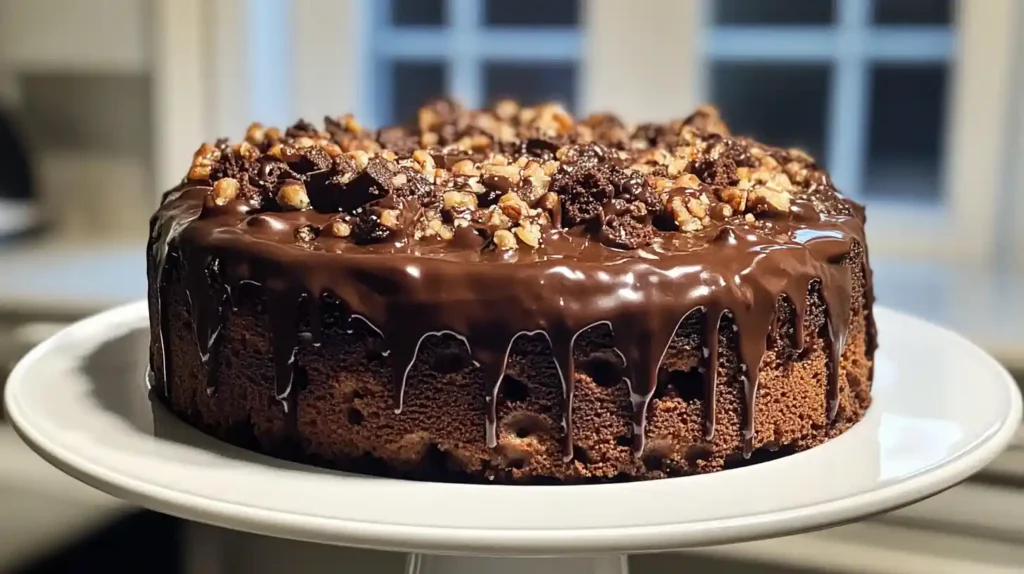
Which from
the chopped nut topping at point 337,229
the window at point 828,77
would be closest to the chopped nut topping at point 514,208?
the chopped nut topping at point 337,229

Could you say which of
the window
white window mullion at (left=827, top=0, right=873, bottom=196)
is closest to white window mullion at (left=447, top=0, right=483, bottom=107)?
the window

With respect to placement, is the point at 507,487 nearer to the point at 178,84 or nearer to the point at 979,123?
the point at 979,123

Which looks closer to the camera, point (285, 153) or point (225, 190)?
point (225, 190)

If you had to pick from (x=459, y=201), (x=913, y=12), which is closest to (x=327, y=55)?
(x=913, y=12)

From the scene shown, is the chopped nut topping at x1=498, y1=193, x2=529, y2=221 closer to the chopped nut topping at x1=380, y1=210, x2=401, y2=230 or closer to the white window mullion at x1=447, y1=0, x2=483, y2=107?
the chopped nut topping at x1=380, y1=210, x2=401, y2=230

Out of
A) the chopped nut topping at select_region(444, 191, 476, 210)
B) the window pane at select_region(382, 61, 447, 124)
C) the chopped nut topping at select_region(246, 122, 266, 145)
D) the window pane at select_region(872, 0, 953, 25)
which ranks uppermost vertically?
the window pane at select_region(872, 0, 953, 25)

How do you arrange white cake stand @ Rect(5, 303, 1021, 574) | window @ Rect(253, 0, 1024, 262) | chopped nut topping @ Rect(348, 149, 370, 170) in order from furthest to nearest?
window @ Rect(253, 0, 1024, 262)
chopped nut topping @ Rect(348, 149, 370, 170)
white cake stand @ Rect(5, 303, 1021, 574)

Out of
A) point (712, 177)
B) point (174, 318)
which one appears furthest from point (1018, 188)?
point (174, 318)
